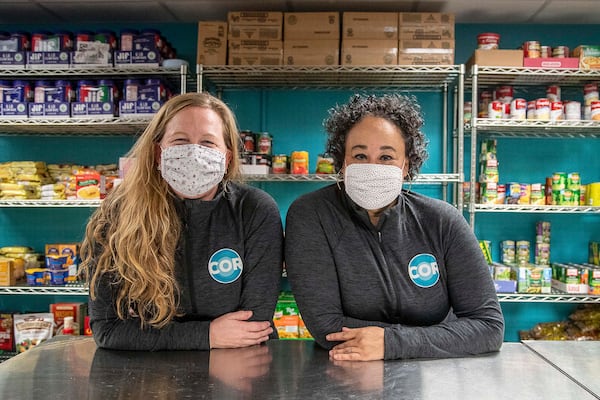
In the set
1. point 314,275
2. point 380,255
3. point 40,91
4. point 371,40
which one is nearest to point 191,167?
point 314,275

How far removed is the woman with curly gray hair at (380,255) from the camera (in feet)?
5.20

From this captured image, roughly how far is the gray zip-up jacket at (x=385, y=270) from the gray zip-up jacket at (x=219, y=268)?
8cm

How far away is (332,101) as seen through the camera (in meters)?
4.09

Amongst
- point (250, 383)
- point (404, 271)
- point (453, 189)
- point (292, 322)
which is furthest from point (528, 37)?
point (250, 383)

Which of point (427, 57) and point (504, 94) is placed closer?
point (427, 57)

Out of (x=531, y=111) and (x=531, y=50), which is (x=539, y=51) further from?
(x=531, y=111)

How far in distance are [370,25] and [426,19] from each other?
0.38m

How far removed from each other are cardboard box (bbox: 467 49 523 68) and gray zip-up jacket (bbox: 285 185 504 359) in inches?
84.8

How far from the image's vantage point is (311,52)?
352cm

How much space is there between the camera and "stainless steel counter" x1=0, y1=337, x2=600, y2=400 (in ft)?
3.64

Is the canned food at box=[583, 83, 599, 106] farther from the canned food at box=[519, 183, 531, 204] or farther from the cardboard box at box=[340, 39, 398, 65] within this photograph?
the cardboard box at box=[340, 39, 398, 65]

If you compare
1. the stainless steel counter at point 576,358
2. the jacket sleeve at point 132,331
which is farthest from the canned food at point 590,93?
the jacket sleeve at point 132,331

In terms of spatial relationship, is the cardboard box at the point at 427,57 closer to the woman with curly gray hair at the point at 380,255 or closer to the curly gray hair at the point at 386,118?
the curly gray hair at the point at 386,118

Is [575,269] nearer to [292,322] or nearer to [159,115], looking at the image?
[292,322]
